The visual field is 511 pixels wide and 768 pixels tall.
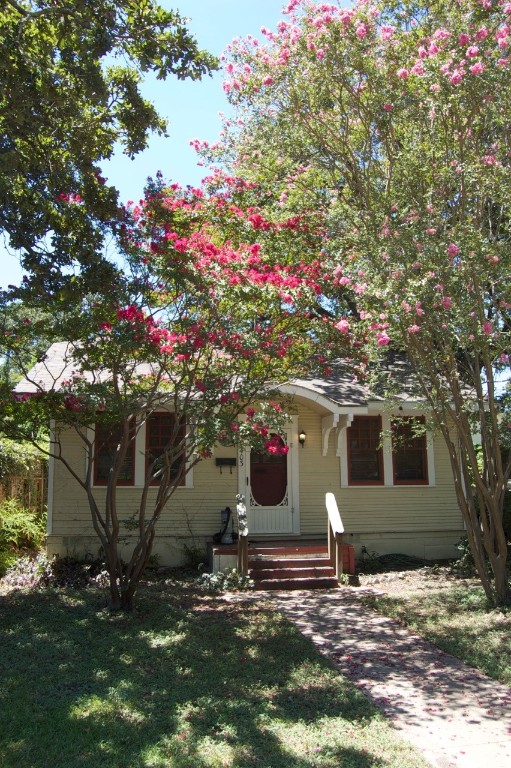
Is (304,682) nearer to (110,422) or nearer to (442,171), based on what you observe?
(110,422)

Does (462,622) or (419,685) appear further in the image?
(462,622)

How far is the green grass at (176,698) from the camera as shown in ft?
13.7

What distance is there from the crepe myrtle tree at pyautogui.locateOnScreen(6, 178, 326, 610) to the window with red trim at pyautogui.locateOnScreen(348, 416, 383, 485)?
13.6 ft

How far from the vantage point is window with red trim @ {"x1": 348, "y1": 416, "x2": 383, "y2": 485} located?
12445mm

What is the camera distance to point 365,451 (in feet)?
41.2

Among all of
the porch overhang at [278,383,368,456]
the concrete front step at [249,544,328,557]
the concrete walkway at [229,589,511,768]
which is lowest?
the concrete walkway at [229,589,511,768]

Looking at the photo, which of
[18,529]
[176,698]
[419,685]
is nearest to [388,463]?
[419,685]

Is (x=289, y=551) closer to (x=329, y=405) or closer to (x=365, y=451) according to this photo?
(x=329, y=405)

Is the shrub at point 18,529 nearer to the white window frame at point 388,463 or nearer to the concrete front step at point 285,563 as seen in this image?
the concrete front step at point 285,563

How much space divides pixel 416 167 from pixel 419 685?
19.2ft

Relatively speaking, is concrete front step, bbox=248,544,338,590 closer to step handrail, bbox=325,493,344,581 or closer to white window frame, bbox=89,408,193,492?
step handrail, bbox=325,493,344,581

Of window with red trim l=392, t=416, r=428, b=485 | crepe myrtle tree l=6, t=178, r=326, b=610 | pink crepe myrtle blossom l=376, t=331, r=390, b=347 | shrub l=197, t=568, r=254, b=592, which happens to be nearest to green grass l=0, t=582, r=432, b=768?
crepe myrtle tree l=6, t=178, r=326, b=610

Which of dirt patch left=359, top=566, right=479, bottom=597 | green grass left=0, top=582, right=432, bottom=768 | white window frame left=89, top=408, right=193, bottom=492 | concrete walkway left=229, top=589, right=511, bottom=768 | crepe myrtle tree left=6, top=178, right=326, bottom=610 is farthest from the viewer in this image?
white window frame left=89, top=408, right=193, bottom=492

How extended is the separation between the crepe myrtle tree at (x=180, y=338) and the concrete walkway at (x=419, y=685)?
7.66 feet
